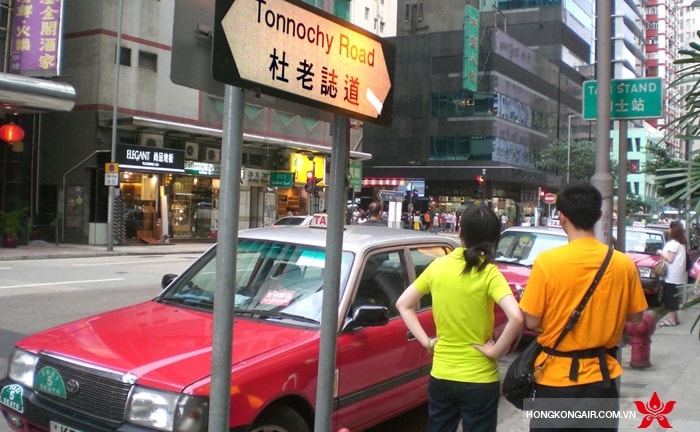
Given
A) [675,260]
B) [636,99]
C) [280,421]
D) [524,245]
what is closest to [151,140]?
[524,245]

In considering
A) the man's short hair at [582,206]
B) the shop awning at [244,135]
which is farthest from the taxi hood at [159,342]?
the shop awning at [244,135]

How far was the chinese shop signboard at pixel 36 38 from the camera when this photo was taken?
22.0 metres

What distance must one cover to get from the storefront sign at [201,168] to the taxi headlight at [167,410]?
2649 centimetres

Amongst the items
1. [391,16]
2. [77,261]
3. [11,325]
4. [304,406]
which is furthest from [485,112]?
[304,406]

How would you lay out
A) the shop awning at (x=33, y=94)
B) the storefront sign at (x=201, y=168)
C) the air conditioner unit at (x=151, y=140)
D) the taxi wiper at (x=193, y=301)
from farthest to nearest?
the storefront sign at (x=201, y=168) → the air conditioner unit at (x=151, y=140) → the shop awning at (x=33, y=94) → the taxi wiper at (x=193, y=301)

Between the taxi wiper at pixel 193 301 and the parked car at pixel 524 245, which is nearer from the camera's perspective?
the taxi wiper at pixel 193 301

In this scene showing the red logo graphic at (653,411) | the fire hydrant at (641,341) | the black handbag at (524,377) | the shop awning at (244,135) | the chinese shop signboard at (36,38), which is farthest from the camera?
the shop awning at (244,135)

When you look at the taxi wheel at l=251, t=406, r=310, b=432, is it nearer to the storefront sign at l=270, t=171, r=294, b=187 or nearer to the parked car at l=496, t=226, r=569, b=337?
the parked car at l=496, t=226, r=569, b=337

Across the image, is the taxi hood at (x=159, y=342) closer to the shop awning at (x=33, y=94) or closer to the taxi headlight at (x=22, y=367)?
the taxi headlight at (x=22, y=367)

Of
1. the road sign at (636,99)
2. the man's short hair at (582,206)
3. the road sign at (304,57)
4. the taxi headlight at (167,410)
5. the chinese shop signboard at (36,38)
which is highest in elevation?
the chinese shop signboard at (36,38)

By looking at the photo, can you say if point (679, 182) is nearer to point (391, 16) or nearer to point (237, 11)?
point (237, 11)

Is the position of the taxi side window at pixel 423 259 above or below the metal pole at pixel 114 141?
below

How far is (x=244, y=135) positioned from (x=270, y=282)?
16519 millimetres

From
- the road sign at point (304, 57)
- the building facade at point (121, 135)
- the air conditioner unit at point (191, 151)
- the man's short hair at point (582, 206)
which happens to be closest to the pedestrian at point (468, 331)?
the man's short hair at point (582, 206)
